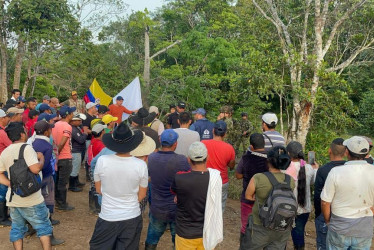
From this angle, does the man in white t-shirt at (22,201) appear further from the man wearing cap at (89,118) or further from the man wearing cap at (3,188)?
the man wearing cap at (89,118)

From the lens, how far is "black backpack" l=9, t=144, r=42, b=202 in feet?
12.4

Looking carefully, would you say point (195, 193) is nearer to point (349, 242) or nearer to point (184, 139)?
point (349, 242)

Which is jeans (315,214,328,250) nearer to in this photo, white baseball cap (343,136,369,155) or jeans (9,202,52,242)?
white baseball cap (343,136,369,155)

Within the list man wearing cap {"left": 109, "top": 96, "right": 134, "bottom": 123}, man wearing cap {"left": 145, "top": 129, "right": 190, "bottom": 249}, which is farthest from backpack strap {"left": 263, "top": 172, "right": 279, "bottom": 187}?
man wearing cap {"left": 109, "top": 96, "right": 134, "bottom": 123}

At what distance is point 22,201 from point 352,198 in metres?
3.71

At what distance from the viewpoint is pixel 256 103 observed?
45.5 feet

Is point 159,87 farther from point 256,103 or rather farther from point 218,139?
point 218,139

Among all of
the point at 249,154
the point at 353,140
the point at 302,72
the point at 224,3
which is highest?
the point at 224,3

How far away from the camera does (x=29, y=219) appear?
4.02m

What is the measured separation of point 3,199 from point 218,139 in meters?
3.45

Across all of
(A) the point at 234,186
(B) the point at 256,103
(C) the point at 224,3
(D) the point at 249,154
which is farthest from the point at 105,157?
(C) the point at 224,3

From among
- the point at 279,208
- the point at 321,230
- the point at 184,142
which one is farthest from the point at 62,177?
the point at 321,230

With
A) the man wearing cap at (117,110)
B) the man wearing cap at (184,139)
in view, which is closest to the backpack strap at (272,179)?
the man wearing cap at (184,139)

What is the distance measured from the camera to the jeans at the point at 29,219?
4004 millimetres
